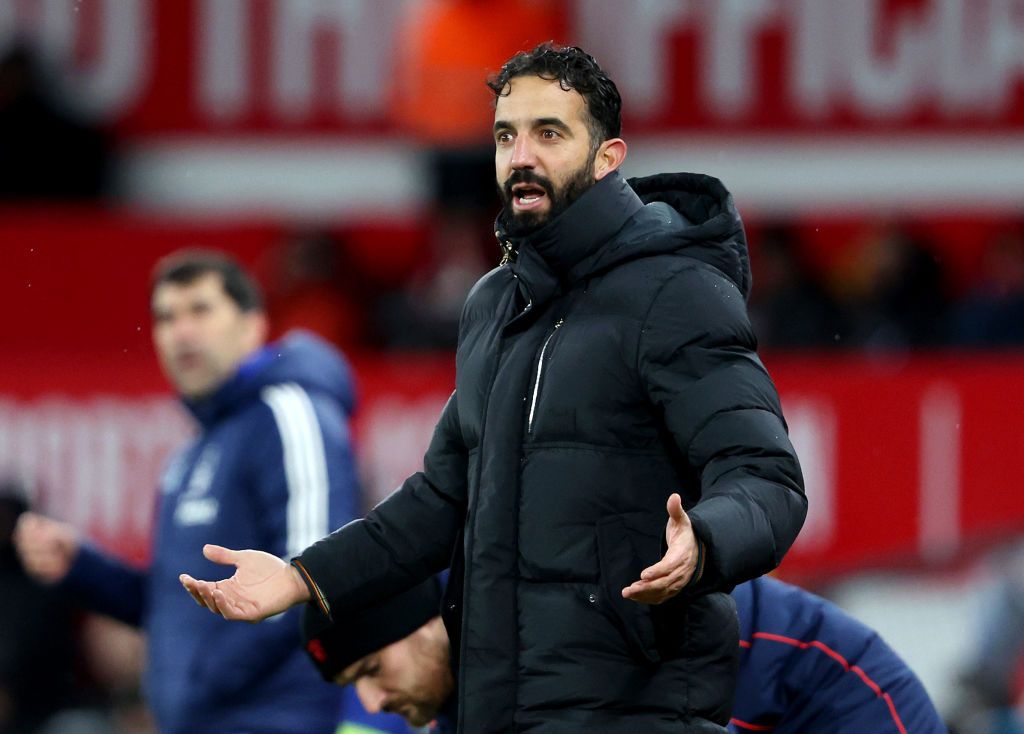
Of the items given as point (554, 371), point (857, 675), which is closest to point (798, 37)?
point (857, 675)

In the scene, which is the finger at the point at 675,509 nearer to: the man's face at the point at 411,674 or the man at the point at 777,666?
the man at the point at 777,666

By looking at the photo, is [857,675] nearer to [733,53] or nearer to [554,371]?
[554,371]

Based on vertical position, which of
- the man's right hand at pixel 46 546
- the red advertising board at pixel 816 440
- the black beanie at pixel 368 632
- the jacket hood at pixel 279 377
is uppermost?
the jacket hood at pixel 279 377

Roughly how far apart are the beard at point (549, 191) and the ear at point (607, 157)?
0.08 ft

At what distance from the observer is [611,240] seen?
3.72m

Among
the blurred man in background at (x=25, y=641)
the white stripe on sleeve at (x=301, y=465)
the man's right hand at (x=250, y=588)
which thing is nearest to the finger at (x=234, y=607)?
the man's right hand at (x=250, y=588)

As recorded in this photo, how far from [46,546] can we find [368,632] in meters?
1.70

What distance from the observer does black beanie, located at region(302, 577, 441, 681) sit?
4.57 metres

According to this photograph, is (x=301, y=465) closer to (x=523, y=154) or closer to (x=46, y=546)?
(x=46, y=546)

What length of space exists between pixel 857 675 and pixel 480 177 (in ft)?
16.8

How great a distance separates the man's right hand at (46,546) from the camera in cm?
597

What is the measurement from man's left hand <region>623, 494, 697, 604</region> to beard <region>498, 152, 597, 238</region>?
0.64 meters

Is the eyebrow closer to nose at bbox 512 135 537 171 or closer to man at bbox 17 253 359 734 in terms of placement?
nose at bbox 512 135 537 171

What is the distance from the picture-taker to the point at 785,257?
9.30 m
